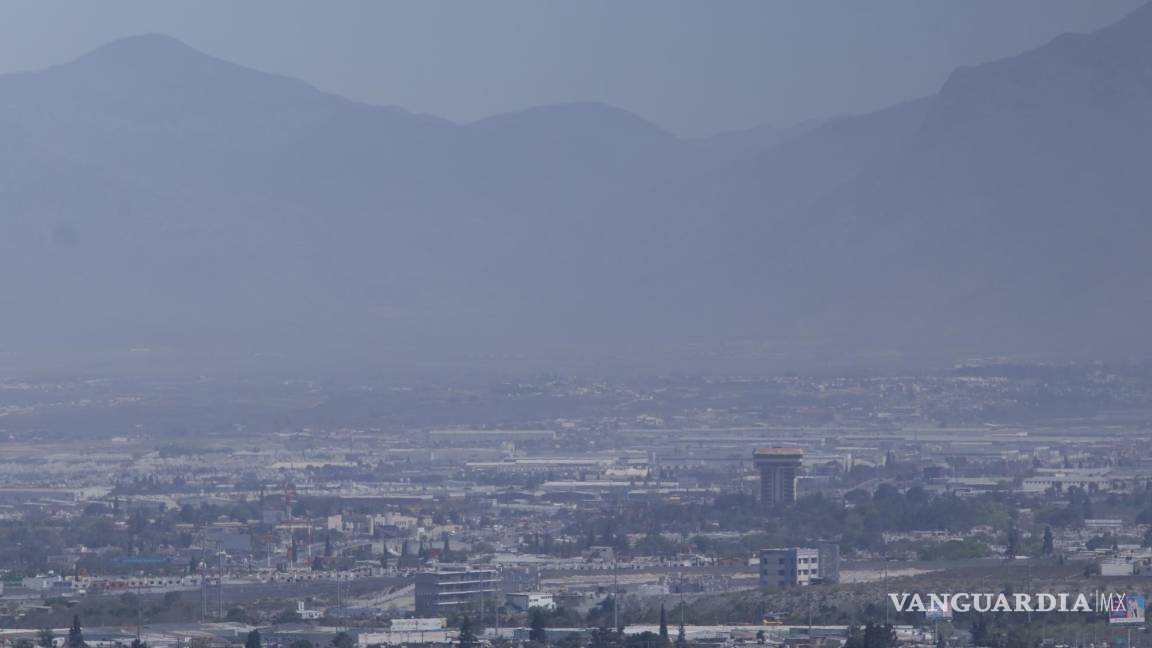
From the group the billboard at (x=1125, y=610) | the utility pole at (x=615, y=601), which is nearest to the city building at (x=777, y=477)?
the utility pole at (x=615, y=601)

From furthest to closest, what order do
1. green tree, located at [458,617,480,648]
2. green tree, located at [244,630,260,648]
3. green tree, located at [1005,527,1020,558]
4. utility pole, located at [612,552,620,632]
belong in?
green tree, located at [1005,527,1020,558], utility pole, located at [612,552,620,632], green tree, located at [458,617,480,648], green tree, located at [244,630,260,648]

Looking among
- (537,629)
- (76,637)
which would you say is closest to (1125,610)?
(537,629)

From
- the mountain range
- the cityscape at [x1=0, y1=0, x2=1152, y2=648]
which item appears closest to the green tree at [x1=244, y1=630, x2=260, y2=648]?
the cityscape at [x1=0, y1=0, x2=1152, y2=648]

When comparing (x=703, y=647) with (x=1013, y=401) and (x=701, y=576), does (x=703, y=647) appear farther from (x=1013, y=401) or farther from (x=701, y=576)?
(x=1013, y=401)

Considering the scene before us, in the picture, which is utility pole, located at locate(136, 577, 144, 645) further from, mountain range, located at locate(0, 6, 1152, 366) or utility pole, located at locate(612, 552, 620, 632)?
mountain range, located at locate(0, 6, 1152, 366)

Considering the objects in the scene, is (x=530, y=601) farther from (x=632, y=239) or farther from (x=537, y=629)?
(x=632, y=239)

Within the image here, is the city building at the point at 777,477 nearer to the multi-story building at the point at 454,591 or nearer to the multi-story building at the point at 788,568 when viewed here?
the multi-story building at the point at 788,568
